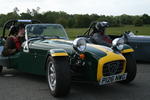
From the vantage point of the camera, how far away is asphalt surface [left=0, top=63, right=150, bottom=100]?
19.3ft

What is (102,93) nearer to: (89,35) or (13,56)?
(13,56)

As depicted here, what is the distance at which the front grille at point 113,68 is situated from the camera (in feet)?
19.6

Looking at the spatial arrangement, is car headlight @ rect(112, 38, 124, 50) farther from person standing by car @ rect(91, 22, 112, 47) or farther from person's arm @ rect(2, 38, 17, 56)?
person's arm @ rect(2, 38, 17, 56)

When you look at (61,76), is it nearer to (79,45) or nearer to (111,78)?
(79,45)

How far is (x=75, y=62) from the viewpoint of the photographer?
247 inches

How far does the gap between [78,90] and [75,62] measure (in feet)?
2.04

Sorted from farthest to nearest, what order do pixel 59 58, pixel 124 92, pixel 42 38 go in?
pixel 42 38
pixel 124 92
pixel 59 58

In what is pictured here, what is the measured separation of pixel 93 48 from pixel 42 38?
6.11ft

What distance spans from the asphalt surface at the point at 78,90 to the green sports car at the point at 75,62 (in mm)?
246

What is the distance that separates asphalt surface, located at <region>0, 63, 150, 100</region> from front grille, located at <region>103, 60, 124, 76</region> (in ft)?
1.36

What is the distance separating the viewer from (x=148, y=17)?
31.2 m

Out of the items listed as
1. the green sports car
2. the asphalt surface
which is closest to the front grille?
the green sports car

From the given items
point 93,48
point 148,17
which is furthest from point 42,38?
point 148,17

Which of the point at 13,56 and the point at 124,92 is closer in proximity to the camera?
the point at 124,92
